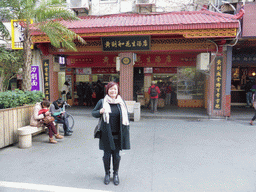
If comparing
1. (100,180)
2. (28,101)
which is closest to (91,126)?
(28,101)

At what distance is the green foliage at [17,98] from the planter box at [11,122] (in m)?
0.19

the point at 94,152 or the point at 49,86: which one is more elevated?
the point at 49,86

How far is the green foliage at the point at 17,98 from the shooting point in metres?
5.50

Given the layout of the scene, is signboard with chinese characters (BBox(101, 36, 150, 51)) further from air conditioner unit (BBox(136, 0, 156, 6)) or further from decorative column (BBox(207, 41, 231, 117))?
decorative column (BBox(207, 41, 231, 117))

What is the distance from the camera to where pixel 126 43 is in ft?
31.1

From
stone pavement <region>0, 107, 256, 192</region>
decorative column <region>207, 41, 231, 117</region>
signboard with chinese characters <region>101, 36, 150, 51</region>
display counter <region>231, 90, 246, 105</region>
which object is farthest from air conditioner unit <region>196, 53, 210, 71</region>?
display counter <region>231, 90, 246, 105</region>

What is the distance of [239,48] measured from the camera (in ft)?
36.7

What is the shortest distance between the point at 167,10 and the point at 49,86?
739 cm

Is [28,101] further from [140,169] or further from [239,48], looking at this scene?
[239,48]

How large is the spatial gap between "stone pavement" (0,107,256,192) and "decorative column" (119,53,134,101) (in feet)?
10.8

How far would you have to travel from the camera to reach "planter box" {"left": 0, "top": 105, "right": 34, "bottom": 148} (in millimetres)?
5207

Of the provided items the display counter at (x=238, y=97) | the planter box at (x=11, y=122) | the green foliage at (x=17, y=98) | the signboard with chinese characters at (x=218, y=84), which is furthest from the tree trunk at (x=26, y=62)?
the display counter at (x=238, y=97)

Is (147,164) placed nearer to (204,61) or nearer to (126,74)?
(126,74)

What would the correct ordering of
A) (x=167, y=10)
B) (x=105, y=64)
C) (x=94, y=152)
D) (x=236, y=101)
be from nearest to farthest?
1. (x=94, y=152)
2. (x=167, y=10)
3. (x=105, y=64)
4. (x=236, y=101)
